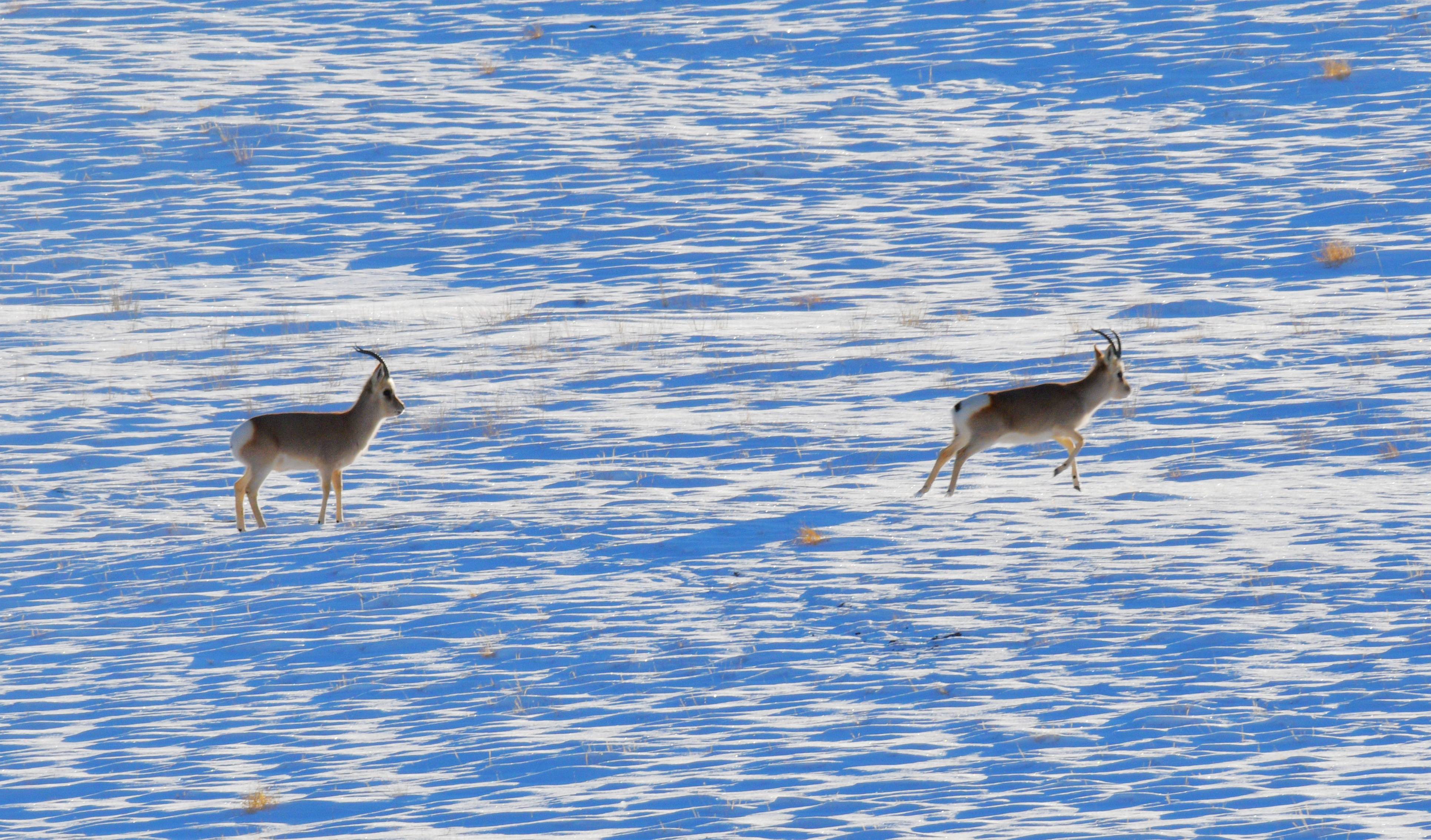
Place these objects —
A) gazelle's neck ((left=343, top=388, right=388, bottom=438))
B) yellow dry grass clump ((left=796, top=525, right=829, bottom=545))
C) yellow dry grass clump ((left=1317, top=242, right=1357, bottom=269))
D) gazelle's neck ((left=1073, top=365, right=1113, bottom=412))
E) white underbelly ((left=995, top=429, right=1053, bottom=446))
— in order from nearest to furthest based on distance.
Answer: yellow dry grass clump ((left=796, top=525, right=829, bottom=545)) < gazelle's neck ((left=343, top=388, right=388, bottom=438)) < white underbelly ((left=995, top=429, right=1053, bottom=446)) < gazelle's neck ((left=1073, top=365, right=1113, bottom=412)) < yellow dry grass clump ((left=1317, top=242, right=1357, bottom=269))

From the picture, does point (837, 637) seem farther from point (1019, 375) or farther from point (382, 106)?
point (382, 106)

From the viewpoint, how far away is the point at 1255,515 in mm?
9680

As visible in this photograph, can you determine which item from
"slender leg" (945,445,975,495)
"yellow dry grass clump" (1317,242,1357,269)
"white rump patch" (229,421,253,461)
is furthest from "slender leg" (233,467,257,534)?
"yellow dry grass clump" (1317,242,1357,269)

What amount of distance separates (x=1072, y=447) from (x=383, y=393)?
458cm

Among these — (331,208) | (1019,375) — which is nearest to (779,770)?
(1019,375)

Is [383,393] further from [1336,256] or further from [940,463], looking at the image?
[1336,256]

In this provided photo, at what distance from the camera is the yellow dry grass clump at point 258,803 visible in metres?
6.42

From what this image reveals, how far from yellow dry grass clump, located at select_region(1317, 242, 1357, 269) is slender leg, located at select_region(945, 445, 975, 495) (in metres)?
7.53

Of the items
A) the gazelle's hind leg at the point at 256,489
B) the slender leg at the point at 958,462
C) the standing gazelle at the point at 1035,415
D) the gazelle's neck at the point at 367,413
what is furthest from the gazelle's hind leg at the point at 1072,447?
the gazelle's hind leg at the point at 256,489

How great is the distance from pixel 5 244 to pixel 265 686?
517 inches

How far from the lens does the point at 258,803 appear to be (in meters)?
6.44

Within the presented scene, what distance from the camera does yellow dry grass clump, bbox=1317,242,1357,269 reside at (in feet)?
53.4

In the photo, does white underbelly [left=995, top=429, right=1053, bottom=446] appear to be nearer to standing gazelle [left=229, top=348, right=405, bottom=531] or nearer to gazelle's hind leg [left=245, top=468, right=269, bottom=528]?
standing gazelle [left=229, top=348, right=405, bottom=531]

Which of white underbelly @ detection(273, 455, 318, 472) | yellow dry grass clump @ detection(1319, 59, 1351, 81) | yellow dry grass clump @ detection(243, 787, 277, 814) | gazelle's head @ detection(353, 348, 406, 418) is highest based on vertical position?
yellow dry grass clump @ detection(1319, 59, 1351, 81)
